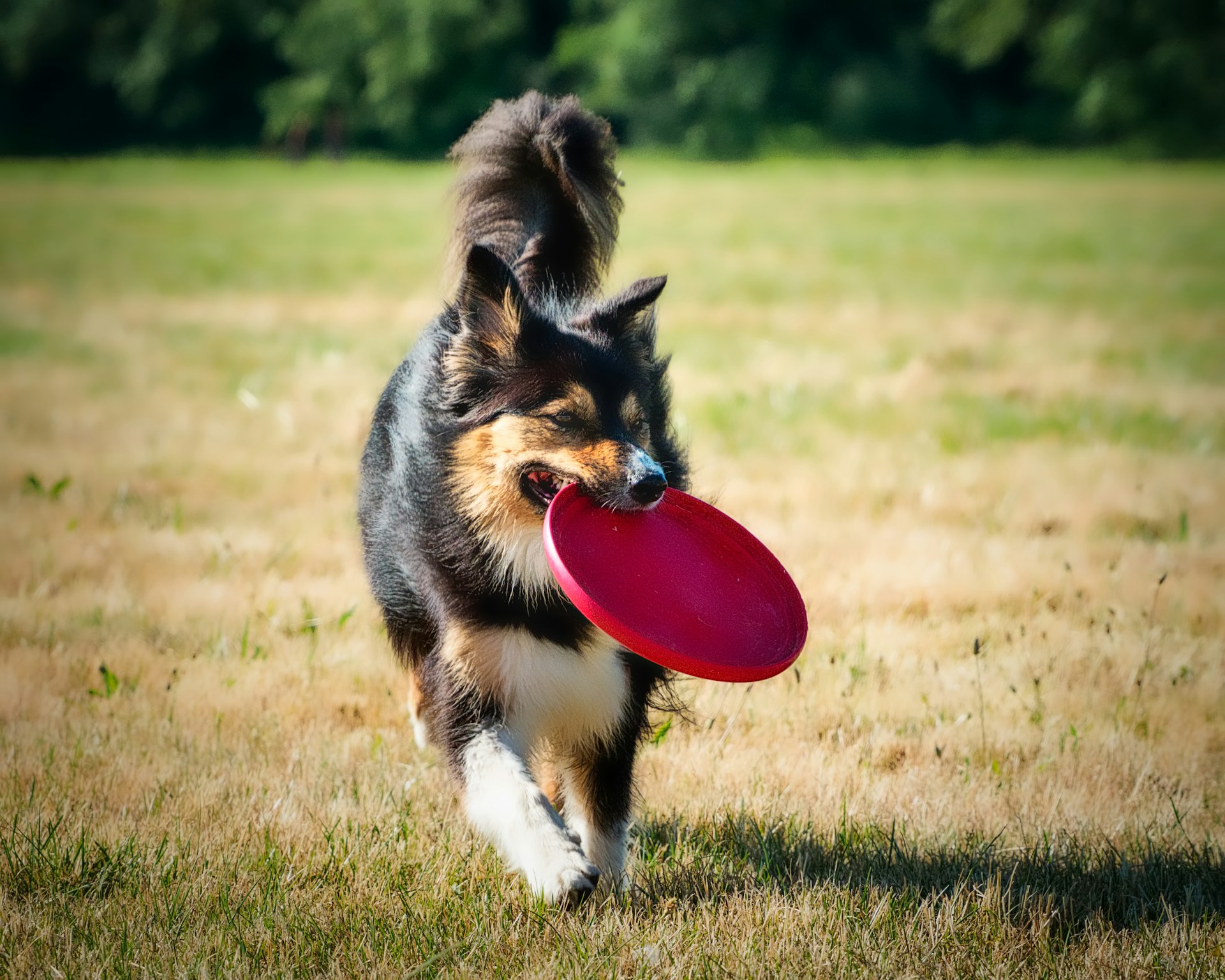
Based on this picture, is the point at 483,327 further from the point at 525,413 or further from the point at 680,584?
the point at 680,584

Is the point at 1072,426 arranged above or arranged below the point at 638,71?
below

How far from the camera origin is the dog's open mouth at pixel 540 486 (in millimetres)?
3371

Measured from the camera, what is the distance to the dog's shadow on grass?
10.9 ft

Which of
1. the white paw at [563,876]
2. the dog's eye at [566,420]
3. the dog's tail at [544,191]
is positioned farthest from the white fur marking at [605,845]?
the dog's tail at [544,191]

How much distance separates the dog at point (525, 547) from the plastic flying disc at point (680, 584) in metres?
0.15

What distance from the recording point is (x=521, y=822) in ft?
10.2

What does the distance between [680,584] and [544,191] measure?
5.69 ft

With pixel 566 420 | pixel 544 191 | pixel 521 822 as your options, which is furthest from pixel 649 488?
pixel 544 191

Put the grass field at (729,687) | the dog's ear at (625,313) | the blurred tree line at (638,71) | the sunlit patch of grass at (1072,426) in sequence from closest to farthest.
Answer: the grass field at (729,687) < the dog's ear at (625,313) < the sunlit patch of grass at (1072,426) < the blurred tree line at (638,71)

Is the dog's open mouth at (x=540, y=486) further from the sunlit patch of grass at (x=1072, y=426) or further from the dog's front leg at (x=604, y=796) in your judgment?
the sunlit patch of grass at (x=1072, y=426)

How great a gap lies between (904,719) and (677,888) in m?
1.53

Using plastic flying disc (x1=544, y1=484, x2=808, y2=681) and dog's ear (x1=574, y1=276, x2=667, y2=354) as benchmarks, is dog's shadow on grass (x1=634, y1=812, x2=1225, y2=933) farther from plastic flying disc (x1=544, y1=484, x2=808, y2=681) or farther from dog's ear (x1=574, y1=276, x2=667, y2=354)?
dog's ear (x1=574, y1=276, x2=667, y2=354)

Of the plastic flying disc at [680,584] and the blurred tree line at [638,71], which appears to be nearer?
the plastic flying disc at [680,584]

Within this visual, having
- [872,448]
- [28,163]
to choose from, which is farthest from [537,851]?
[28,163]
